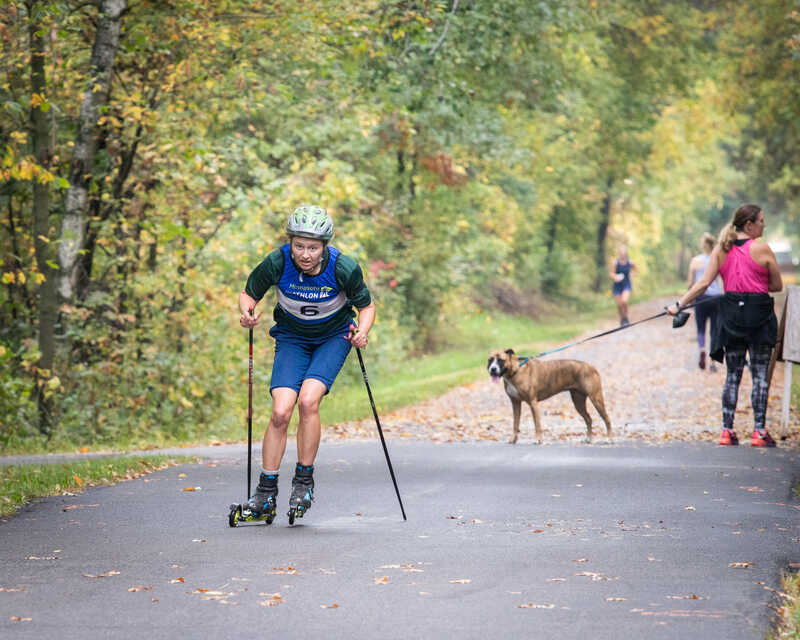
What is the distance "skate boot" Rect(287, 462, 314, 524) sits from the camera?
7.72 m

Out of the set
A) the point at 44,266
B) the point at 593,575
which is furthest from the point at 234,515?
the point at 44,266

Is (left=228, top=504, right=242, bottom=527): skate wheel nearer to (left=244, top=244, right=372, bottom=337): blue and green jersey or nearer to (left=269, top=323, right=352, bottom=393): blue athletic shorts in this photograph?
(left=269, top=323, right=352, bottom=393): blue athletic shorts

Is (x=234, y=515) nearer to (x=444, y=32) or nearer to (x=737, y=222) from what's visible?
(x=737, y=222)

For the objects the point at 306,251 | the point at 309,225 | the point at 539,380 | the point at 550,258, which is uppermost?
the point at 550,258

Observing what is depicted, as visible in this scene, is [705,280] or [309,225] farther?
[705,280]

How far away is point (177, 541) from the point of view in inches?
286

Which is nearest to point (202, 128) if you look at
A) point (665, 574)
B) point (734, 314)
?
point (734, 314)

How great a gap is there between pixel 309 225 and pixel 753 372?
250 inches

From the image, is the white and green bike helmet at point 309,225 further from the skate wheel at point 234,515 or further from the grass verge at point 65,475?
the grass verge at point 65,475

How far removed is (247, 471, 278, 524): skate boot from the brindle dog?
5.38 meters

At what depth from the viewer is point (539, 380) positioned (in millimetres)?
13328

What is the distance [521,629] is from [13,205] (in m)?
13.4

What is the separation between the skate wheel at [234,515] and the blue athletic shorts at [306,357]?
0.77 m

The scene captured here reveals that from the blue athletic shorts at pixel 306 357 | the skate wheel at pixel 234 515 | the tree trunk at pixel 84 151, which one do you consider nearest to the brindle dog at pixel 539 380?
the blue athletic shorts at pixel 306 357
